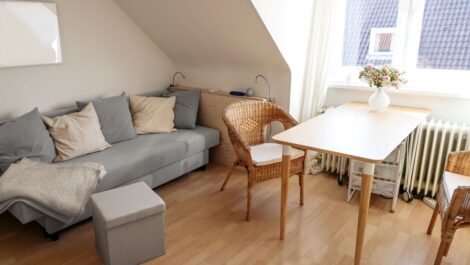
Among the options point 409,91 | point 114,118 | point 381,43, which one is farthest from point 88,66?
point 409,91

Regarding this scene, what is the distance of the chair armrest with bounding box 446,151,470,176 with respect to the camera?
89.7 inches

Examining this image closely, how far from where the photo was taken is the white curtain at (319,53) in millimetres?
3164

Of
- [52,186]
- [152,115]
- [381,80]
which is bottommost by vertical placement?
[52,186]

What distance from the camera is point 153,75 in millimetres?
3887

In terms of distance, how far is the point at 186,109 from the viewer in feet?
11.6

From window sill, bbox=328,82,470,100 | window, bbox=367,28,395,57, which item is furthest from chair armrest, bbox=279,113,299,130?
window, bbox=367,28,395,57

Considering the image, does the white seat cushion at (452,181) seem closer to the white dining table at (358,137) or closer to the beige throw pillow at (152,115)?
the white dining table at (358,137)

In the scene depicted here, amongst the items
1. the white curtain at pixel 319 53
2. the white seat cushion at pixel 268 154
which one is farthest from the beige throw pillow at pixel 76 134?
the white curtain at pixel 319 53

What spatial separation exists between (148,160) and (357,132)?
161 cm

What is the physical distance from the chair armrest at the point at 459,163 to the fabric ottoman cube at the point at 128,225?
1.89m

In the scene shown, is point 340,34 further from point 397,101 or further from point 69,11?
point 69,11

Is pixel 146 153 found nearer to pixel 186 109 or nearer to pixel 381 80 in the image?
pixel 186 109

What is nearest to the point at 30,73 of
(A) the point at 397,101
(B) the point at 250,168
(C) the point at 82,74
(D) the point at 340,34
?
(C) the point at 82,74

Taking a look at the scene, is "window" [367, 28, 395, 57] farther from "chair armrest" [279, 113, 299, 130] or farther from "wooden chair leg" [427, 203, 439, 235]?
"wooden chair leg" [427, 203, 439, 235]
